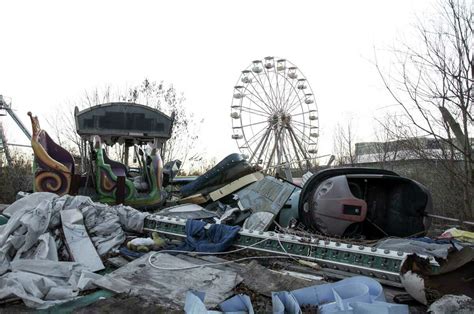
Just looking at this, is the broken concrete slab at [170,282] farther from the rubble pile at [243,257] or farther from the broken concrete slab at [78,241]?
the broken concrete slab at [78,241]

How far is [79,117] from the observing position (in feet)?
36.9

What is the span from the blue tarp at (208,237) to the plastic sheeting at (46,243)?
0.87 metres

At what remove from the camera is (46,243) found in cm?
480

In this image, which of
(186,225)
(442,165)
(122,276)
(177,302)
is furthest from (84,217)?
(442,165)

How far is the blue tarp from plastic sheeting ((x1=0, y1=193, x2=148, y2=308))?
0.87 m

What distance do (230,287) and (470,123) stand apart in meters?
8.01

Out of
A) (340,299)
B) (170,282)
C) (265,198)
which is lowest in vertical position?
(170,282)

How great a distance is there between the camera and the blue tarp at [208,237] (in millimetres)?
5090

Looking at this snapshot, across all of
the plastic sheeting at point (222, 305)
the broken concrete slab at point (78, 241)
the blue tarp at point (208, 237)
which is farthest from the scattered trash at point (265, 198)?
the plastic sheeting at point (222, 305)

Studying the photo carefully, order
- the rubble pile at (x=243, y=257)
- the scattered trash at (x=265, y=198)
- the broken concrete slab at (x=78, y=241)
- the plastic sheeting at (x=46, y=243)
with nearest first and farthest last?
the rubble pile at (x=243, y=257) < the plastic sheeting at (x=46, y=243) < the broken concrete slab at (x=78, y=241) < the scattered trash at (x=265, y=198)

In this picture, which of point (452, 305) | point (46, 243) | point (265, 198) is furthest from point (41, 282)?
point (265, 198)

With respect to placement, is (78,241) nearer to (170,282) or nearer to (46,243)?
(46,243)

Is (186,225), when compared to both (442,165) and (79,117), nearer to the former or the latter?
(79,117)

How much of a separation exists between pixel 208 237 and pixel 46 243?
1850mm
